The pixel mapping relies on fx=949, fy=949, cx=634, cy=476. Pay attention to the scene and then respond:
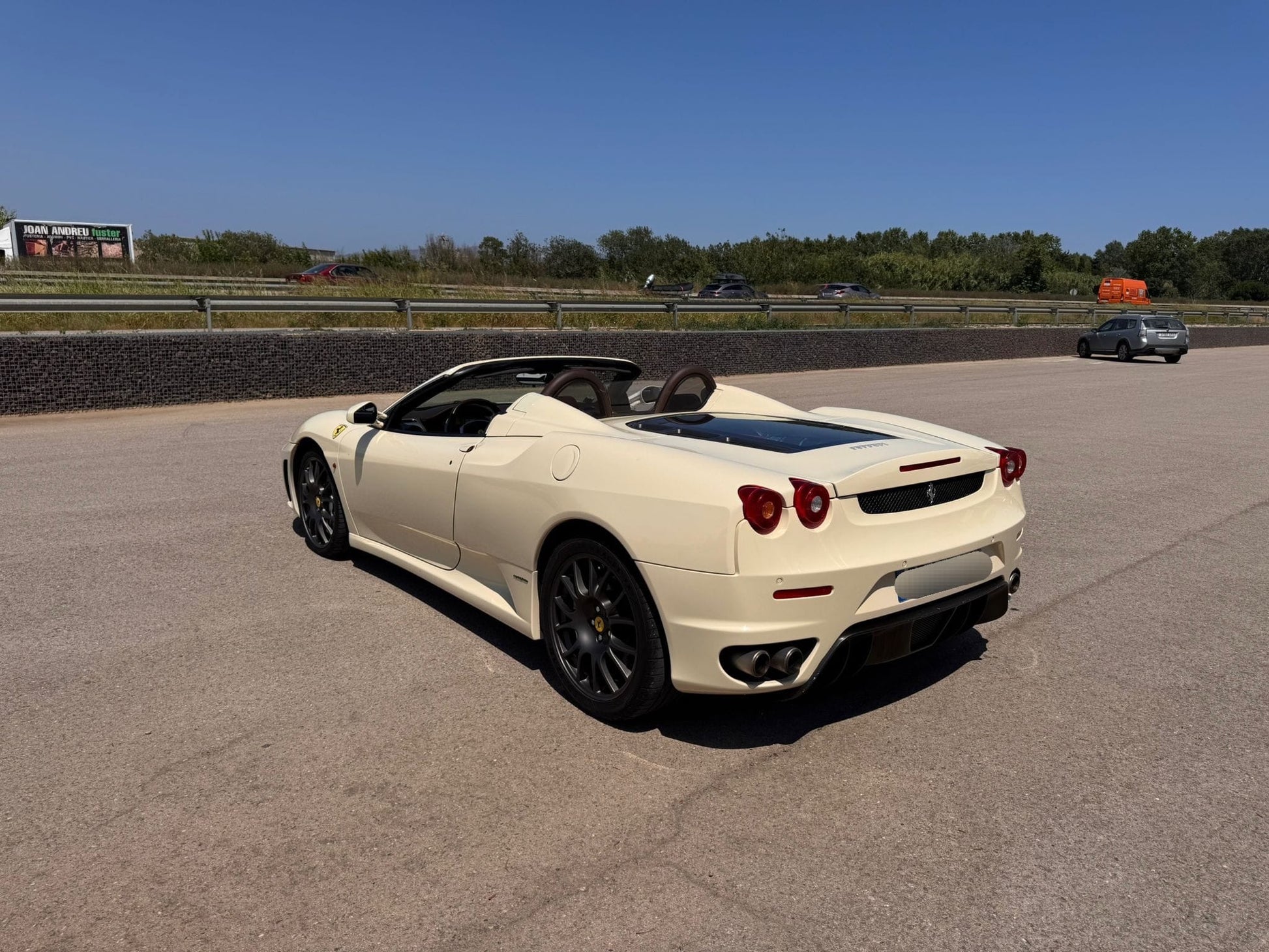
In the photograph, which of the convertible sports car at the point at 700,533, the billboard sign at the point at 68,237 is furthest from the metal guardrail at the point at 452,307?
the billboard sign at the point at 68,237

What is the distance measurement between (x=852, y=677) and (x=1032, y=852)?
1377 mm

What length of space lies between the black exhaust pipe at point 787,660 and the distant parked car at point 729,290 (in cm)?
4111

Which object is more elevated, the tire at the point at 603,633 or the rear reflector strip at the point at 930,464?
the rear reflector strip at the point at 930,464

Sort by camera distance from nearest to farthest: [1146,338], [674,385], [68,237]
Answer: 1. [674,385]
2. [1146,338]
3. [68,237]

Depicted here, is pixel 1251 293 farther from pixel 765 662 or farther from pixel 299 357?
pixel 765 662

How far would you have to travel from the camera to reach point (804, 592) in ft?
10.2

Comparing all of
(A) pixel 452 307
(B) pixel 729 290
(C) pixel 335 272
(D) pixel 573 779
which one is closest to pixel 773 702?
(D) pixel 573 779

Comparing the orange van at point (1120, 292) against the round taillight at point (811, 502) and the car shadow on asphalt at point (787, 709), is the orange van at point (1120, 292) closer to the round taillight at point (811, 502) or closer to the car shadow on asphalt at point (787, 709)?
the car shadow on asphalt at point (787, 709)

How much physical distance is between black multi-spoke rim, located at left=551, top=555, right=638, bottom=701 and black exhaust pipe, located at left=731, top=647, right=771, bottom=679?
16.1 inches

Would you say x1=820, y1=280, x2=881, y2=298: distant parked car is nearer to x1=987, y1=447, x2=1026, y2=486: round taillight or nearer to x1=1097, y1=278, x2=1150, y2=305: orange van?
x1=1097, y1=278, x2=1150, y2=305: orange van

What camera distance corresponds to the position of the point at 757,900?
2508mm

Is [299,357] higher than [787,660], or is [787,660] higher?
[299,357]

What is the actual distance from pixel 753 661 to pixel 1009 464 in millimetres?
1640

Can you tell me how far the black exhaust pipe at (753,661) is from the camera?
3.10m
